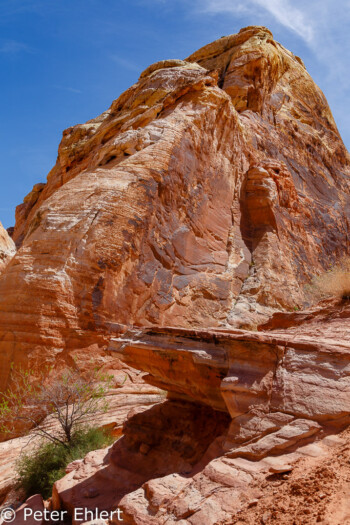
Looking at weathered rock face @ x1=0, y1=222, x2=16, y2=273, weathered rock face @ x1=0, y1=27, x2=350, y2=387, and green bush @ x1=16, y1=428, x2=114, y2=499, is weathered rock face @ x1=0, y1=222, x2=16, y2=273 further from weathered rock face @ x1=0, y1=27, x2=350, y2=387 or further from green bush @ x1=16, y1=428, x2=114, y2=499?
green bush @ x1=16, y1=428, x2=114, y2=499

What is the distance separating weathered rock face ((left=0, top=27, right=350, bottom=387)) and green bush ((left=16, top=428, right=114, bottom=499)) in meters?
2.21

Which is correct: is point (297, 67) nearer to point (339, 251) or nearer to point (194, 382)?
point (339, 251)

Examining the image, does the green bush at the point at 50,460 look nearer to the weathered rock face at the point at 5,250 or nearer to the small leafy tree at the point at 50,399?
the small leafy tree at the point at 50,399

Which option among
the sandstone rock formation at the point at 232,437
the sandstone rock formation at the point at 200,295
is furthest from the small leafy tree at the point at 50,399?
Answer: the sandstone rock formation at the point at 232,437

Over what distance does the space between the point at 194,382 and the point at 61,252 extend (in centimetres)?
563

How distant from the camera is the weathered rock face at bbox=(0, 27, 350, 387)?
9.29 meters

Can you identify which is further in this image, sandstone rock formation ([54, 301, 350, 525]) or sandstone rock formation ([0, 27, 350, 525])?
sandstone rock formation ([0, 27, 350, 525])

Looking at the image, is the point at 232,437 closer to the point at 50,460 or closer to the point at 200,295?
the point at 50,460

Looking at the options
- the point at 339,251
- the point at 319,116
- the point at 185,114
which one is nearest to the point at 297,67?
the point at 319,116

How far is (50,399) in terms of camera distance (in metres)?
7.74

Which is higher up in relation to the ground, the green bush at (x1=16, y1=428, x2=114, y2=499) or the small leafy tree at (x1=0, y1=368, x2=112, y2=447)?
the small leafy tree at (x1=0, y1=368, x2=112, y2=447)

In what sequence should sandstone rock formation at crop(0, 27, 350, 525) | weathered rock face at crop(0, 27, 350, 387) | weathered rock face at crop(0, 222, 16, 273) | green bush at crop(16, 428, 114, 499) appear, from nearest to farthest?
sandstone rock formation at crop(0, 27, 350, 525) → green bush at crop(16, 428, 114, 499) → weathered rock face at crop(0, 27, 350, 387) → weathered rock face at crop(0, 222, 16, 273)

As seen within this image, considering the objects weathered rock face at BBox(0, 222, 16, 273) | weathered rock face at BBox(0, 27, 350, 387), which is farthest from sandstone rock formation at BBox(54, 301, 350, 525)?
weathered rock face at BBox(0, 222, 16, 273)

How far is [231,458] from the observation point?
3.98 metres
